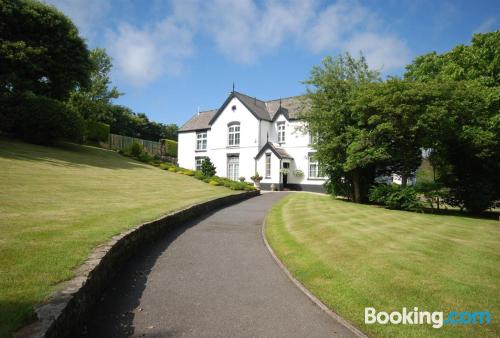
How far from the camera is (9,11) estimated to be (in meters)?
22.3

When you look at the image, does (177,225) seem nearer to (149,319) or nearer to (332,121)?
(149,319)

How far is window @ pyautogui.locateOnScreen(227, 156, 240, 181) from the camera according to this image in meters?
37.5

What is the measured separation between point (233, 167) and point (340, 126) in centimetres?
1929

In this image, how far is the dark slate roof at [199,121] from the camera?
1676 inches

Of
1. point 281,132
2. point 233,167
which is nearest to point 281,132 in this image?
point 281,132

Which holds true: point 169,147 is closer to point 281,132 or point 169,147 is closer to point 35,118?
point 281,132

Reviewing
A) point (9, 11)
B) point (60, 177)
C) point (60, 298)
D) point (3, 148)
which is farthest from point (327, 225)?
point (9, 11)

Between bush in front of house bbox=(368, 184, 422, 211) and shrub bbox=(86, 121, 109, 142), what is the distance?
1318 inches

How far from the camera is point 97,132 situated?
3688 centimetres

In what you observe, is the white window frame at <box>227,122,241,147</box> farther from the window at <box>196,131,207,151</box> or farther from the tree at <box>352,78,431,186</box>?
the tree at <box>352,78,431,186</box>

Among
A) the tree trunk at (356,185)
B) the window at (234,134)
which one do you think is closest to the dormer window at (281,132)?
the window at (234,134)

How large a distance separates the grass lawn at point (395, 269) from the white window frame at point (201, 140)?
3250cm

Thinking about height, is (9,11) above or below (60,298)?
above

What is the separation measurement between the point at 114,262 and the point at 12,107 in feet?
72.3
